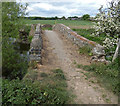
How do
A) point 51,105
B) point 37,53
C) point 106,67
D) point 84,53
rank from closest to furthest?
point 51,105, point 106,67, point 37,53, point 84,53

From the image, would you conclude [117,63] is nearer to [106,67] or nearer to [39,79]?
[106,67]

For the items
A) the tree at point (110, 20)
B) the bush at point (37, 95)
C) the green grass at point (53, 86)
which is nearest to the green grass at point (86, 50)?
the tree at point (110, 20)

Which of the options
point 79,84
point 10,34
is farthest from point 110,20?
point 10,34

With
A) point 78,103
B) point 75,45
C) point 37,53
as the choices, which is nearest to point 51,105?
point 78,103

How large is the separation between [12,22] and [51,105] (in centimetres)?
662

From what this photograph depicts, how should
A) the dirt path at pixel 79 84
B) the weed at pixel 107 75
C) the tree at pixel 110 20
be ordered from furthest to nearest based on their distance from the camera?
the tree at pixel 110 20, the weed at pixel 107 75, the dirt path at pixel 79 84

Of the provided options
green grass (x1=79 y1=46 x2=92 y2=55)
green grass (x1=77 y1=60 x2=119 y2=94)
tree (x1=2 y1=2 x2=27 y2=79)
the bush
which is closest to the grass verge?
the bush

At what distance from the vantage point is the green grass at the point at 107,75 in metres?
4.13

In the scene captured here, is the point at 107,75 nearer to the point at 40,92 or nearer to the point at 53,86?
the point at 53,86

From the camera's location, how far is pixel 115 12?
5.62 m

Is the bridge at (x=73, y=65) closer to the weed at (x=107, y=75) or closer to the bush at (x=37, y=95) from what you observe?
the weed at (x=107, y=75)

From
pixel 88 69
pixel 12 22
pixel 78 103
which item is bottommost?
pixel 78 103

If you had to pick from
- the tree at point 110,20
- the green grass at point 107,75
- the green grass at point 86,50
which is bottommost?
the green grass at point 107,75

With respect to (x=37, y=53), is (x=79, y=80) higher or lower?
lower
